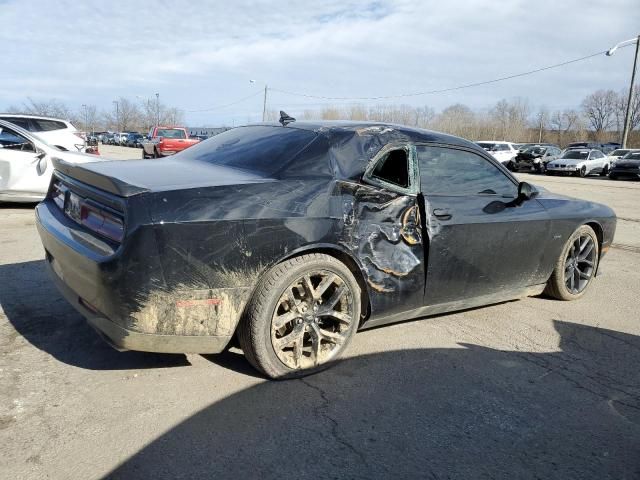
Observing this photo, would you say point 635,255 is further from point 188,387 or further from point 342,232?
point 188,387

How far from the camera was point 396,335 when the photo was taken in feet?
12.8

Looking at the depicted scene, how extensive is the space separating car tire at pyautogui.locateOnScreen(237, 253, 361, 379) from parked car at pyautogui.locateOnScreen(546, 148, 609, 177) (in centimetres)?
2846

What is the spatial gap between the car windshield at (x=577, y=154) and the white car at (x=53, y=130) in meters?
26.1

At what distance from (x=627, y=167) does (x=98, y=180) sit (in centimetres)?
2880

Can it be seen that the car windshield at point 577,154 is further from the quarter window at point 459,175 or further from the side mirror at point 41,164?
the quarter window at point 459,175

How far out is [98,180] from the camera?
9.39 ft

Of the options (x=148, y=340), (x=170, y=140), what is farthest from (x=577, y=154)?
(x=148, y=340)

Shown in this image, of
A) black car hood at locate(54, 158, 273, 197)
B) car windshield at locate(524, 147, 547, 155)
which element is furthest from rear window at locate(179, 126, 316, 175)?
car windshield at locate(524, 147, 547, 155)

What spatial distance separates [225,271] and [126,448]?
0.95m

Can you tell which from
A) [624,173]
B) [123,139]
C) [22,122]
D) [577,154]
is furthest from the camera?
[123,139]

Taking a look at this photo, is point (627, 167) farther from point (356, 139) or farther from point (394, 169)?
point (356, 139)

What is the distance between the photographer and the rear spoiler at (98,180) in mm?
2622

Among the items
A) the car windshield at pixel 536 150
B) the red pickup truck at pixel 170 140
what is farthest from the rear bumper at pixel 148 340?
the car windshield at pixel 536 150

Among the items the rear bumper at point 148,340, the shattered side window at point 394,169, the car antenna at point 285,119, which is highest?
the car antenna at point 285,119
